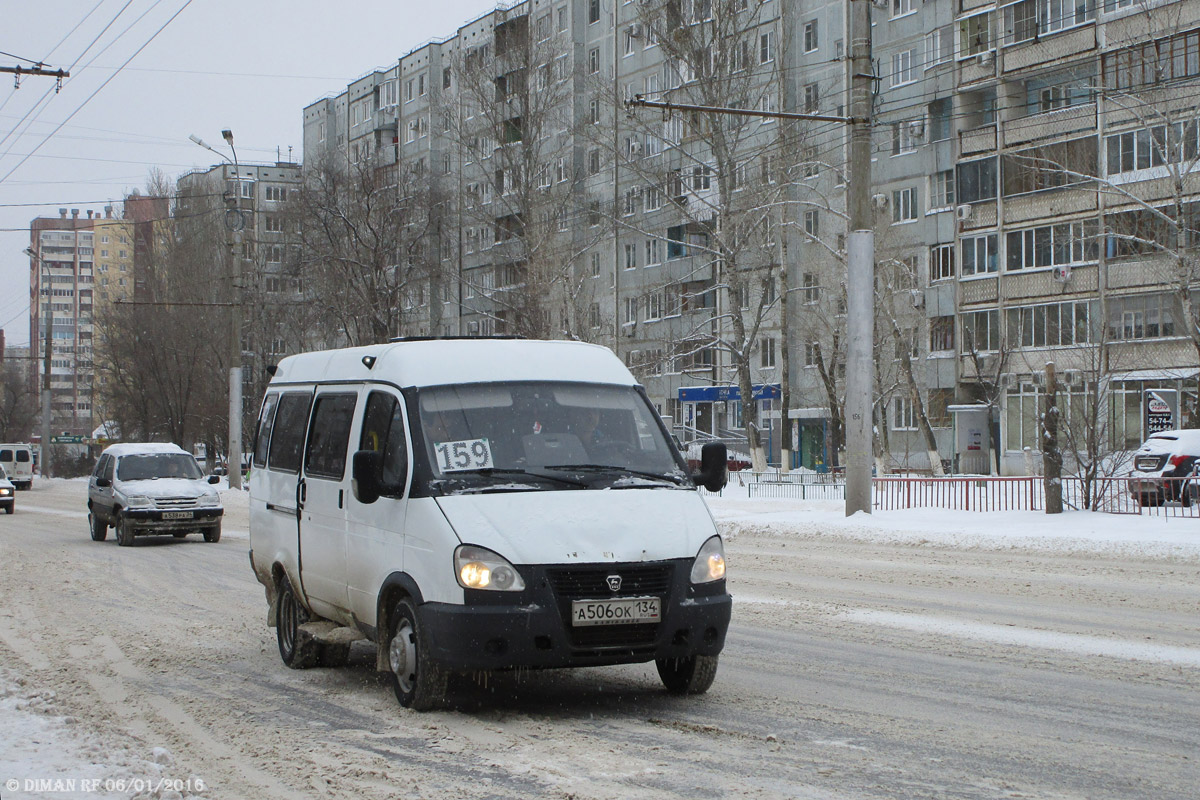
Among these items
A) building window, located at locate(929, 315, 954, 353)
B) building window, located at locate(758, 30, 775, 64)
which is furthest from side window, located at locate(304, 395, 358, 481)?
building window, located at locate(758, 30, 775, 64)

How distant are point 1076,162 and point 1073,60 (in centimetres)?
411

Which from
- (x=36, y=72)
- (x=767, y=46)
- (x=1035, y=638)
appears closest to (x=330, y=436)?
(x=1035, y=638)

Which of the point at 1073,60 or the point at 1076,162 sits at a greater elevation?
the point at 1073,60

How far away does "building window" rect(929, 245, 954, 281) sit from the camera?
5381 centimetres

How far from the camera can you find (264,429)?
10711 mm

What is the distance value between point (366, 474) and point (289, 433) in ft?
7.76

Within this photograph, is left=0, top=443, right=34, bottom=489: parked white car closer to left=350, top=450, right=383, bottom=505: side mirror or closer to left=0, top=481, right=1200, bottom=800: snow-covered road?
left=0, top=481, right=1200, bottom=800: snow-covered road

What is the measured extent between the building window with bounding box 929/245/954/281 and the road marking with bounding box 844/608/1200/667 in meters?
44.0

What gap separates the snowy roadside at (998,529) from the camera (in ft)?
61.3

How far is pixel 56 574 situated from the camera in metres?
17.5

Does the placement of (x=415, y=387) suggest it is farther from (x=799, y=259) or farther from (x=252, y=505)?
(x=799, y=259)

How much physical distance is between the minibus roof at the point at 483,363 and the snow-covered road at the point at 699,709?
6.12 ft

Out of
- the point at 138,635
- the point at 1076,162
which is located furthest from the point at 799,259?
the point at 138,635

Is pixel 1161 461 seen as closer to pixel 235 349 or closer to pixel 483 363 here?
pixel 483 363
